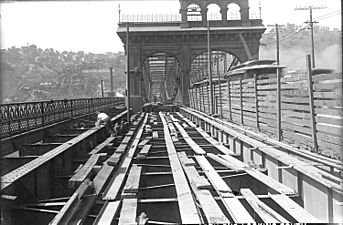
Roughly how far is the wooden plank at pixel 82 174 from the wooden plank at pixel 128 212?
132 centimetres

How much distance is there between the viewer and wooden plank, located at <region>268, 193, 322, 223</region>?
4480 mm

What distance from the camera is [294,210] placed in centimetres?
493

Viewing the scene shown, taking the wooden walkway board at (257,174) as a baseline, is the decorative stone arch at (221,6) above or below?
above

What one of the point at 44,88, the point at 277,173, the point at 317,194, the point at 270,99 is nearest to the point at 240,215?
the point at 317,194

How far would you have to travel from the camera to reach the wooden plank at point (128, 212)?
4734 millimetres

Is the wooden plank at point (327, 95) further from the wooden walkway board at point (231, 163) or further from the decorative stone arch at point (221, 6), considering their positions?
the decorative stone arch at point (221, 6)

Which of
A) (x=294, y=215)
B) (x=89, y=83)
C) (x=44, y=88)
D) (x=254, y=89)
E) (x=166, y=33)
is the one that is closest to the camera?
(x=294, y=215)

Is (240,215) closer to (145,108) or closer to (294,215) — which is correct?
(294,215)

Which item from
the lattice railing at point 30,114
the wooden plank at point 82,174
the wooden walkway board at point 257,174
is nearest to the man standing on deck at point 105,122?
the lattice railing at point 30,114

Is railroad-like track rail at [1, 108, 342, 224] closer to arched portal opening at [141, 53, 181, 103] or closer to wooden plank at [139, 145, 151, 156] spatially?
wooden plank at [139, 145, 151, 156]

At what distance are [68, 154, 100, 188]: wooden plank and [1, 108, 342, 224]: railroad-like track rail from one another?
0.02 m

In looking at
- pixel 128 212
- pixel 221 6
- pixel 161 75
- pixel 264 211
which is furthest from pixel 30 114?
pixel 161 75

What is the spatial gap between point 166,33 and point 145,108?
30.1 feet

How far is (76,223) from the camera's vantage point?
15.9 ft
